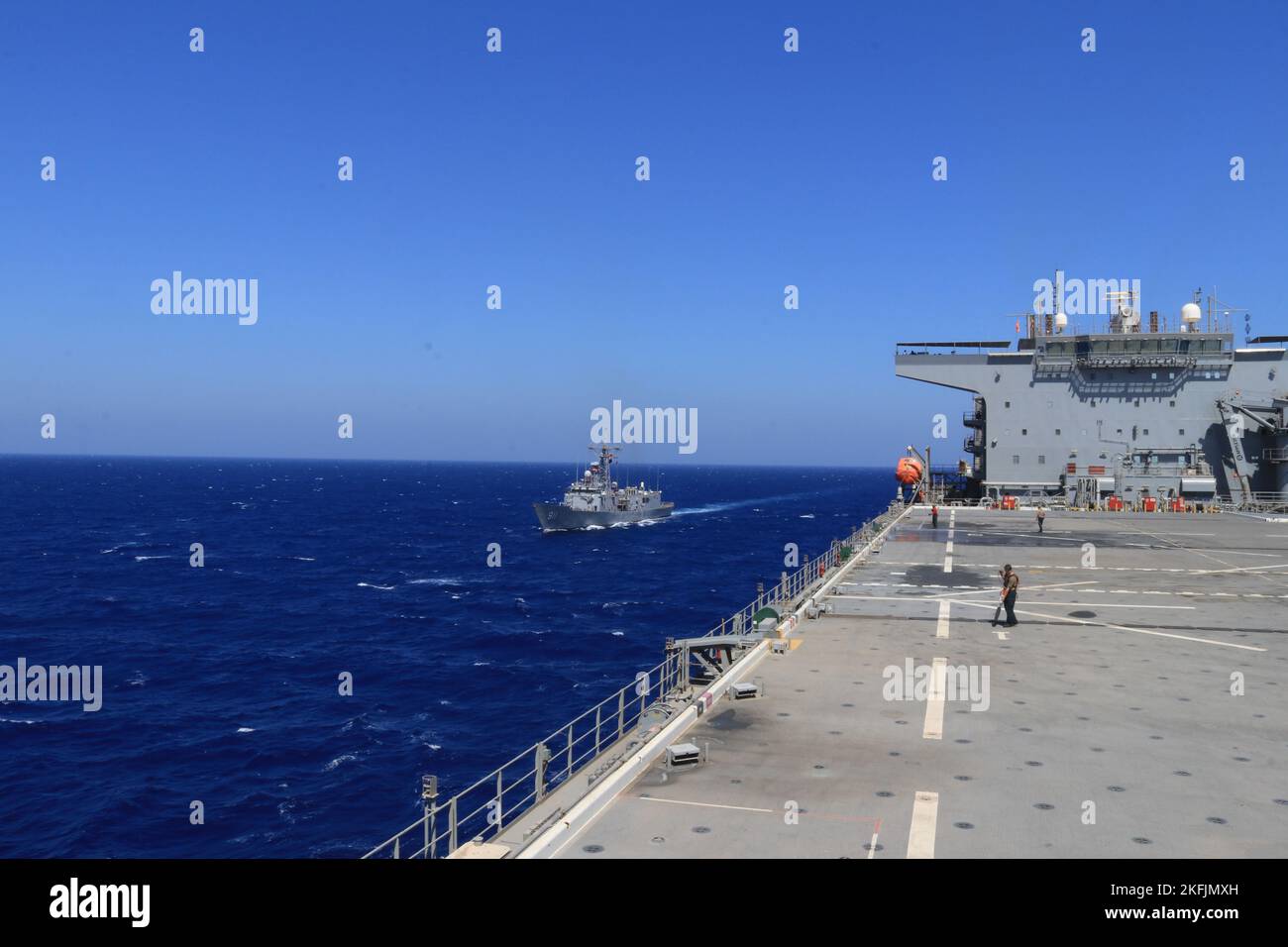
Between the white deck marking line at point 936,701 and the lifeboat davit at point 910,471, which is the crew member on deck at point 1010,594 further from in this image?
the lifeboat davit at point 910,471

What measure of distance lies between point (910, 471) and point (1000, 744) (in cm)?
5324

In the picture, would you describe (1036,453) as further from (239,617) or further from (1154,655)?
(239,617)

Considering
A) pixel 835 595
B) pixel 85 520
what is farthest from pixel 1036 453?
pixel 85 520

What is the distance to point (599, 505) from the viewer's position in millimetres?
98500

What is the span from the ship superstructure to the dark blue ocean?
1832cm

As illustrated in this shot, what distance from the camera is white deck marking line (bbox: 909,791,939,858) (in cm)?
823

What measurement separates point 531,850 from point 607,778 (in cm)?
207

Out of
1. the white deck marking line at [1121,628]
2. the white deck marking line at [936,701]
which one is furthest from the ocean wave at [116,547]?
the white deck marking line at [936,701]

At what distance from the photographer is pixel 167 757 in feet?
82.4

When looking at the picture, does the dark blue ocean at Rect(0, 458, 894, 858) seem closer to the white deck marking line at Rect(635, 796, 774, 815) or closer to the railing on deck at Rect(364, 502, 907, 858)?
the railing on deck at Rect(364, 502, 907, 858)

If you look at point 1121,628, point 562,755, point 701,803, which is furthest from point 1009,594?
point 562,755

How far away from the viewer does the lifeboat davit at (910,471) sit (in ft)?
206

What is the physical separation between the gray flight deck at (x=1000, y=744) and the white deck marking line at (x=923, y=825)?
0.03m

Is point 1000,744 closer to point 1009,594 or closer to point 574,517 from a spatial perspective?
point 1009,594
